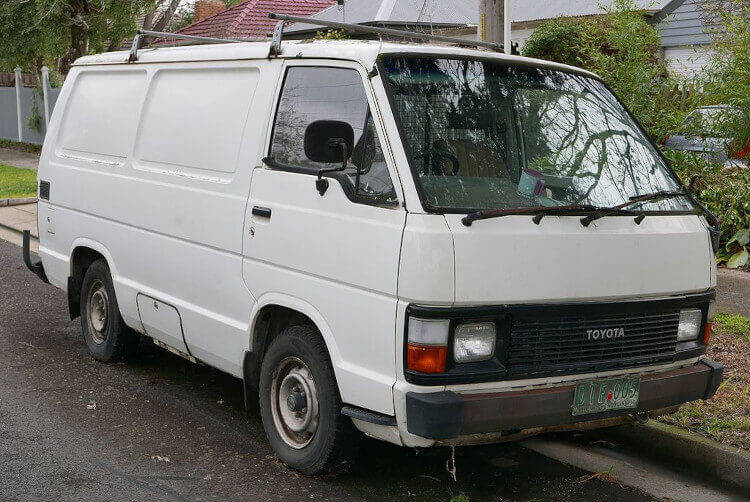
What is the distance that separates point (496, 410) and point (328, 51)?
1960 millimetres

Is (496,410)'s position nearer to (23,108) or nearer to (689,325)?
(689,325)

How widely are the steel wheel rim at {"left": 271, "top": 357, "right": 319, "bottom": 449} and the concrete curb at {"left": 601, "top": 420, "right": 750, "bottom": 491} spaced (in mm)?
1905

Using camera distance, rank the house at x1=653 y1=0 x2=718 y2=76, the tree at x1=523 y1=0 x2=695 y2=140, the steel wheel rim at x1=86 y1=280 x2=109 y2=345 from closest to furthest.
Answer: the steel wheel rim at x1=86 y1=280 x2=109 y2=345 → the tree at x1=523 y1=0 x2=695 y2=140 → the house at x1=653 y1=0 x2=718 y2=76

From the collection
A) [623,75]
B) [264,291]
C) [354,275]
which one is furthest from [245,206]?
[623,75]

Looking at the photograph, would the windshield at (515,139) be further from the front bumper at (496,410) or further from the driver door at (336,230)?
the front bumper at (496,410)

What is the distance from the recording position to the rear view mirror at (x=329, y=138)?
15.1 feet

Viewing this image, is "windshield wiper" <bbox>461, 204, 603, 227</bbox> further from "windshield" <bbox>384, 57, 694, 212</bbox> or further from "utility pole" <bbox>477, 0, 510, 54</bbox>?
"utility pole" <bbox>477, 0, 510, 54</bbox>

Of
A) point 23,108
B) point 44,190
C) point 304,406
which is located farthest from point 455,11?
point 304,406

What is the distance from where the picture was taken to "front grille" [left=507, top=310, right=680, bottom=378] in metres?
4.36

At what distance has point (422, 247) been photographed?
13.6 ft

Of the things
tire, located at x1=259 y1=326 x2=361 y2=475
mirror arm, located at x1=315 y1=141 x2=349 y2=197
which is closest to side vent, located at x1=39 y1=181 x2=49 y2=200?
tire, located at x1=259 y1=326 x2=361 y2=475

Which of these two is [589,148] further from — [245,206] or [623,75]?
[623,75]

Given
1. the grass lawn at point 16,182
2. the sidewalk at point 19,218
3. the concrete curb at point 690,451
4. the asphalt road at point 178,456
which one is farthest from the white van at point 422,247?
the grass lawn at point 16,182

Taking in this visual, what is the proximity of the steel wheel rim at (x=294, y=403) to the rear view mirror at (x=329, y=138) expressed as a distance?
1056mm
